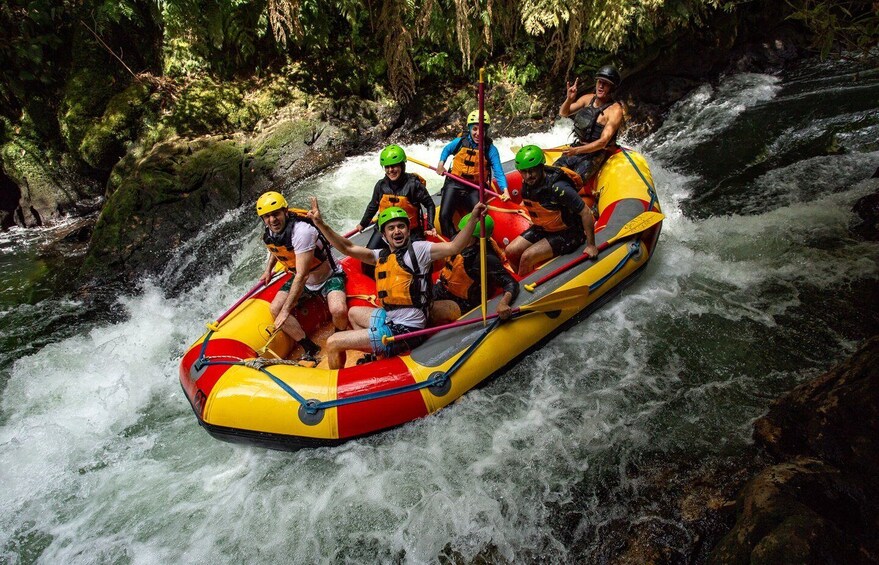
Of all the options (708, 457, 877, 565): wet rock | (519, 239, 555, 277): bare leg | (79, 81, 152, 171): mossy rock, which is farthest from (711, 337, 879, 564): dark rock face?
(79, 81, 152, 171): mossy rock

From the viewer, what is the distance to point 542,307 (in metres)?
4.18

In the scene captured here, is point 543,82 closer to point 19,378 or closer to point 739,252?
point 739,252

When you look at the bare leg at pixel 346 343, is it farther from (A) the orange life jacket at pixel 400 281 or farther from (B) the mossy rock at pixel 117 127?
(B) the mossy rock at pixel 117 127

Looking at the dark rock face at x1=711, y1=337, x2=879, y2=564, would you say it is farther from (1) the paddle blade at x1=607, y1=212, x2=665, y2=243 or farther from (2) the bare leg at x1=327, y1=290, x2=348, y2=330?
(2) the bare leg at x1=327, y1=290, x2=348, y2=330

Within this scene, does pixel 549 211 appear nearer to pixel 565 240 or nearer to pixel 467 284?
pixel 565 240

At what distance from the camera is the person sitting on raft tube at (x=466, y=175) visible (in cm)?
514

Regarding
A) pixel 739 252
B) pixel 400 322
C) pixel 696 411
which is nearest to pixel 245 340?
pixel 400 322

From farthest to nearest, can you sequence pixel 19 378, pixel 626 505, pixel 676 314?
1. pixel 19 378
2. pixel 676 314
3. pixel 626 505

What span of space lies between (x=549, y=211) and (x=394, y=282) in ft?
5.16

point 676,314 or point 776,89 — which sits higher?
point 776,89

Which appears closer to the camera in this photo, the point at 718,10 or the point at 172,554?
the point at 172,554

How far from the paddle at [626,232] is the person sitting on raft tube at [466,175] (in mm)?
1188

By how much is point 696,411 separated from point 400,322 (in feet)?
7.11

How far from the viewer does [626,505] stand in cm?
321
